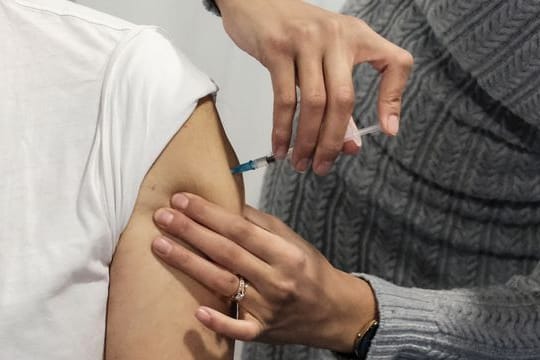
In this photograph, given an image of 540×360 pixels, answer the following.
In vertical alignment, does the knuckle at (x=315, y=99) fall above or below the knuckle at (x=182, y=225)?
above

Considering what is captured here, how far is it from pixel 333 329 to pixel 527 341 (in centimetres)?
29

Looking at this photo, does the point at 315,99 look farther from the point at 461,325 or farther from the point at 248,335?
the point at 461,325

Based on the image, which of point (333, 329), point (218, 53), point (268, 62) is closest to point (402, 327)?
point (333, 329)

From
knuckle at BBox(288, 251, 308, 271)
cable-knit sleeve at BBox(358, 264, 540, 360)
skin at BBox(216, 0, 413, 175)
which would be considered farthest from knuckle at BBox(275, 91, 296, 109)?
cable-knit sleeve at BBox(358, 264, 540, 360)

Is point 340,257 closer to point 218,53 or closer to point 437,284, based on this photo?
point 437,284

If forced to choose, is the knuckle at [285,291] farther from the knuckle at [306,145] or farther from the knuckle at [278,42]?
the knuckle at [278,42]

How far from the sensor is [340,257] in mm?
1259

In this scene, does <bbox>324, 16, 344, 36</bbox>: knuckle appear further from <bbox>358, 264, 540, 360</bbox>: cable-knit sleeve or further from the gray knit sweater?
<bbox>358, 264, 540, 360</bbox>: cable-knit sleeve

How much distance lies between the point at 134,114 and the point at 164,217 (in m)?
0.13

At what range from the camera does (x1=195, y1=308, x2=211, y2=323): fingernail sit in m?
0.85

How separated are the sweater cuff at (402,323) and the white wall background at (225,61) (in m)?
0.68

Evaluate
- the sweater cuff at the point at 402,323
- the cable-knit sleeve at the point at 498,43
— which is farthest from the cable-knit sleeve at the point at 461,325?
the cable-knit sleeve at the point at 498,43

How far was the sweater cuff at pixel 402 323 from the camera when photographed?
103 centimetres

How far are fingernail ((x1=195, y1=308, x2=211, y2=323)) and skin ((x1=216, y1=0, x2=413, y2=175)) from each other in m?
0.22
